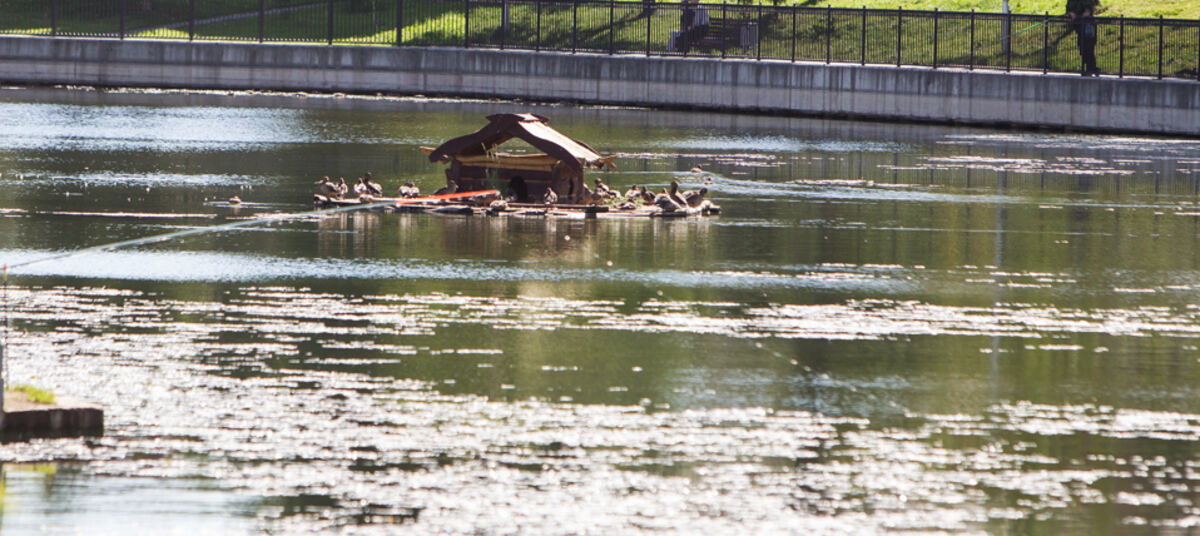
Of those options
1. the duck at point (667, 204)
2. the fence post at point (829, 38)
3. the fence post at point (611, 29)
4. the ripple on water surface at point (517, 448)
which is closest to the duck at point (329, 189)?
the duck at point (667, 204)

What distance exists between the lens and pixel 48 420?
11992 millimetres

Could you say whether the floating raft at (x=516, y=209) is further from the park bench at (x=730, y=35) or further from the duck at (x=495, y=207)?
the park bench at (x=730, y=35)

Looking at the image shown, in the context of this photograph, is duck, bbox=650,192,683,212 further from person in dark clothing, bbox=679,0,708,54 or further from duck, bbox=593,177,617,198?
person in dark clothing, bbox=679,0,708,54

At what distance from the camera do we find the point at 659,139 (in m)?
41.8

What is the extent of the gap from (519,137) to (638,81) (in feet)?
90.6

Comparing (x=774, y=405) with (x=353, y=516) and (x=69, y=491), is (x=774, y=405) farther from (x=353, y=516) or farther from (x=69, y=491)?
(x=69, y=491)

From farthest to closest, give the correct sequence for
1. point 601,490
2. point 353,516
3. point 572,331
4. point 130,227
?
point 130,227 → point 572,331 → point 601,490 → point 353,516

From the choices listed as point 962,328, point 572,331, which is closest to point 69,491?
point 572,331

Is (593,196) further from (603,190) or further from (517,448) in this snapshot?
(517,448)

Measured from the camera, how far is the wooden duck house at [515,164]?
26062mm

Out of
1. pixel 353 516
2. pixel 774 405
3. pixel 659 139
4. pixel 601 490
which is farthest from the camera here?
pixel 659 139

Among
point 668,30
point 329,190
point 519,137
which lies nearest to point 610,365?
point 519,137

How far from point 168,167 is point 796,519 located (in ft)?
77.9

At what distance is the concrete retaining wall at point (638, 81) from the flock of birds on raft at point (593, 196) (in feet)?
71.7
